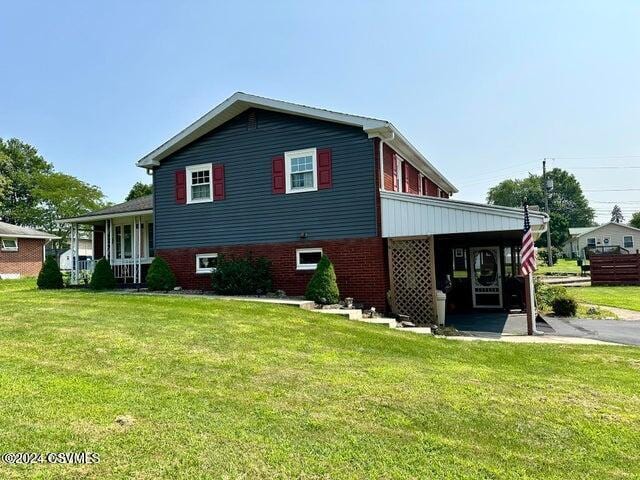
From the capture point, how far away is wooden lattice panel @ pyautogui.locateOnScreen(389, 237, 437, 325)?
12.2m

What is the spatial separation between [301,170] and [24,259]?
2627 cm

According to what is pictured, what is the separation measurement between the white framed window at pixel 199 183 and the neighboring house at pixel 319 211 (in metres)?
0.04

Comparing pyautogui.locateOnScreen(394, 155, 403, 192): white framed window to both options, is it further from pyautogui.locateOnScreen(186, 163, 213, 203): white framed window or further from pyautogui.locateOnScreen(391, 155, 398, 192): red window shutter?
pyautogui.locateOnScreen(186, 163, 213, 203): white framed window

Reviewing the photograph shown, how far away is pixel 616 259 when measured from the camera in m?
26.8

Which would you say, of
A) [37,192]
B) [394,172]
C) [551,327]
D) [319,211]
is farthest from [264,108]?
[37,192]

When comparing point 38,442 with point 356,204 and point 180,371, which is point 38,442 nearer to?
point 180,371

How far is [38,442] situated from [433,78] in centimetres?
1452

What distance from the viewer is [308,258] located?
13.6 metres

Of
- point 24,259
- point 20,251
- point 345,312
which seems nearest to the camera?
point 345,312

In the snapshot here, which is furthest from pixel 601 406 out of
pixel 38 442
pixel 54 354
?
pixel 54 354

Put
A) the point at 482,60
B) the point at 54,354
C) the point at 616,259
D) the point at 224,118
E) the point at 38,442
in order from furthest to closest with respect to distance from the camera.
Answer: the point at 616,259 → the point at 224,118 → the point at 482,60 → the point at 54,354 → the point at 38,442

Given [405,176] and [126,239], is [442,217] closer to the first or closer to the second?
[405,176]

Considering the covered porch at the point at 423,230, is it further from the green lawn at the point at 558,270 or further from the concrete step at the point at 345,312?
the green lawn at the point at 558,270

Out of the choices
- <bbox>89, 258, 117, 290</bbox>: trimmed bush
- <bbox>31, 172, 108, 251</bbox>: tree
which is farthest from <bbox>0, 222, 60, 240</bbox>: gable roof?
<bbox>89, 258, 117, 290</bbox>: trimmed bush
